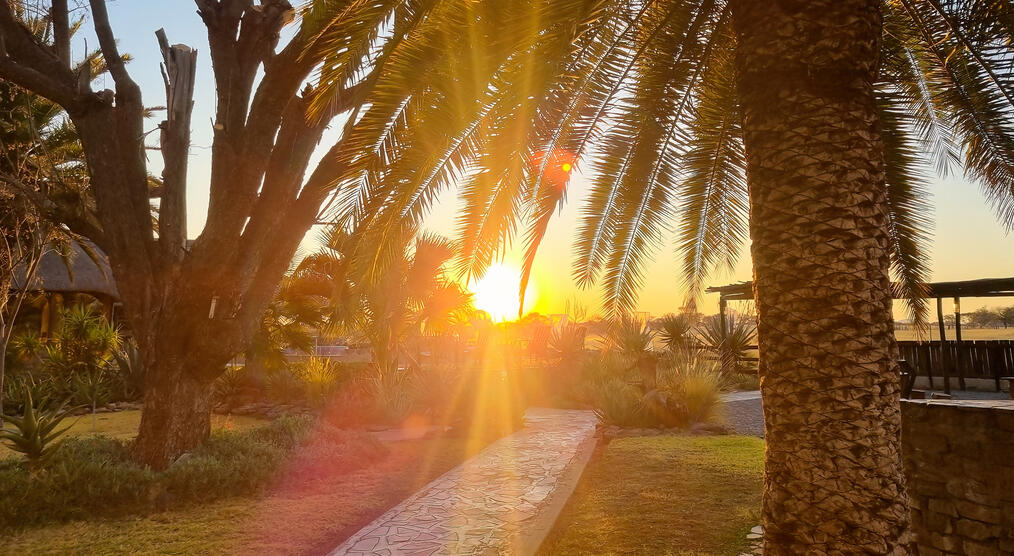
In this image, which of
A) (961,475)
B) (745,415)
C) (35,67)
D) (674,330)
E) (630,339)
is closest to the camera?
(961,475)

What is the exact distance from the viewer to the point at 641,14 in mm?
4730

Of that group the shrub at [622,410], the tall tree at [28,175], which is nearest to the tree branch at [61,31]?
the tall tree at [28,175]

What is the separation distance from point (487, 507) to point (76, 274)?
21145 mm

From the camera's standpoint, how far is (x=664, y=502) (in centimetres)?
623

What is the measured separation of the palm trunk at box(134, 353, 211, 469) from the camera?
7016mm

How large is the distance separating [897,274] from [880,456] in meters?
3.70

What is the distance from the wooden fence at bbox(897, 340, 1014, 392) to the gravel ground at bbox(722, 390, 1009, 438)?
1.46 feet

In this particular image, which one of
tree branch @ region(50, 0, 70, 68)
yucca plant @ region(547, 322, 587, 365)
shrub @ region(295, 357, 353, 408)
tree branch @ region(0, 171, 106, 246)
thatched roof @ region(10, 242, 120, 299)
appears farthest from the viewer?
thatched roof @ region(10, 242, 120, 299)

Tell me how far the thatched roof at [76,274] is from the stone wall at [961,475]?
2176 cm

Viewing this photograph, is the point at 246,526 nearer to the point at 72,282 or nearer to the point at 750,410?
the point at 750,410

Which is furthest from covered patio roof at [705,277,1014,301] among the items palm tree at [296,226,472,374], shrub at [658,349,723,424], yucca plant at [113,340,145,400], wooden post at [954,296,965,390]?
yucca plant at [113,340,145,400]

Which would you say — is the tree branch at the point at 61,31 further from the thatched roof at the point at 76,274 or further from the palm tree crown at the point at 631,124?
the thatched roof at the point at 76,274

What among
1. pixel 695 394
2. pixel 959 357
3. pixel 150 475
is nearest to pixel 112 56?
pixel 150 475

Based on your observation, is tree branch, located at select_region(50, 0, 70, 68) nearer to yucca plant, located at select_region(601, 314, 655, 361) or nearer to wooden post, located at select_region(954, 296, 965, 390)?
yucca plant, located at select_region(601, 314, 655, 361)
